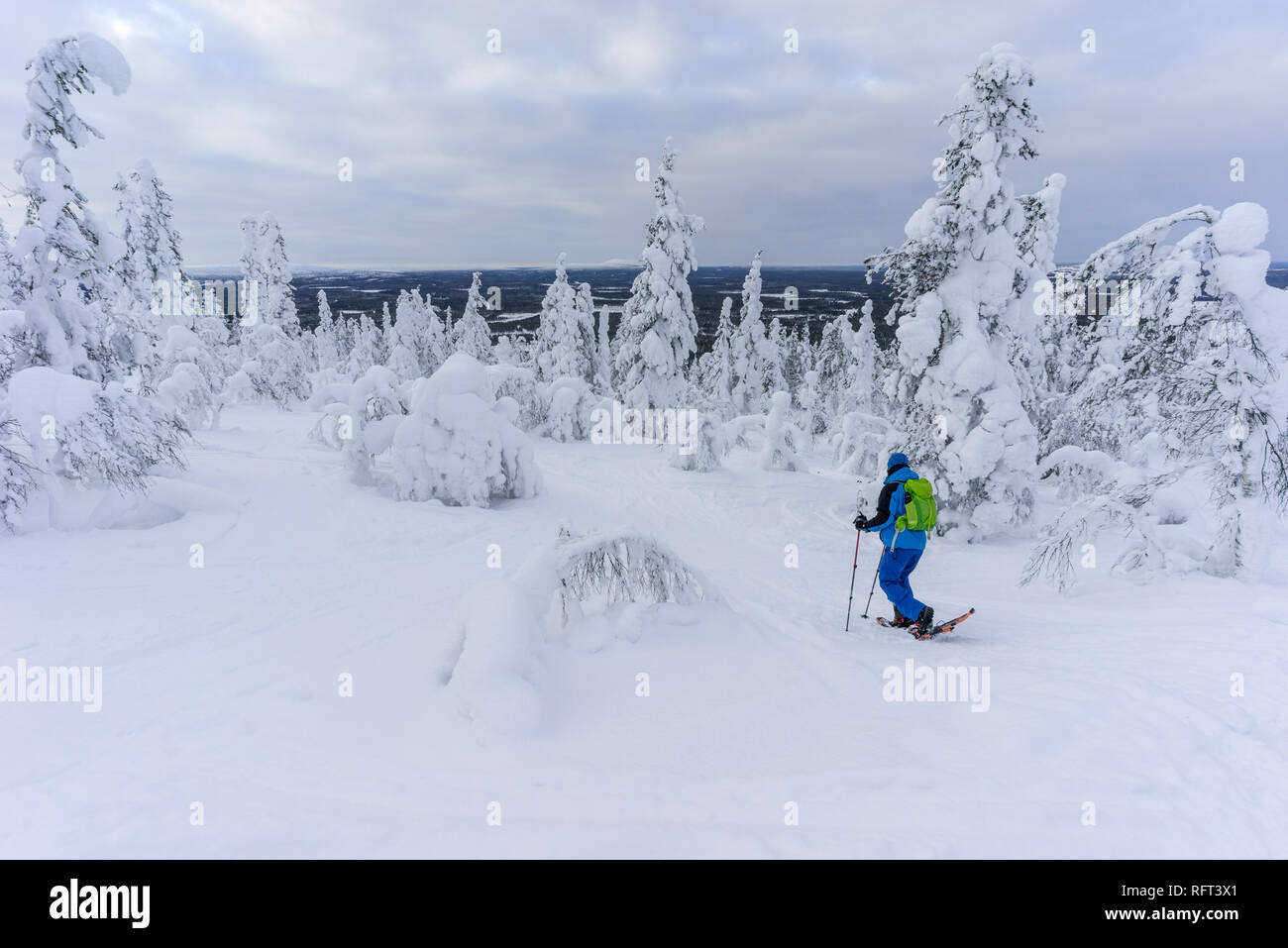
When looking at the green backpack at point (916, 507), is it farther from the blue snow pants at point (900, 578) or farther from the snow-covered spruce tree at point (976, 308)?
the snow-covered spruce tree at point (976, 308)

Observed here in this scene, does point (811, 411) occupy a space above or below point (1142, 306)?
below

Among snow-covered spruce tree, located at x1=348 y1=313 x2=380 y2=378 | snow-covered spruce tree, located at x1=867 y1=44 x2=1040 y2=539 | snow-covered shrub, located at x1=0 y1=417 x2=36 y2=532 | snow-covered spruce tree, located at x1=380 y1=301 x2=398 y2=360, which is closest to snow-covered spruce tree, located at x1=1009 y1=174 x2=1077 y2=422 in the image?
snow-covered spruce tree, located at x1=867 y1=44 x2=1040 y2=539

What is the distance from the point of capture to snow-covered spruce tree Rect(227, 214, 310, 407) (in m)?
34.1

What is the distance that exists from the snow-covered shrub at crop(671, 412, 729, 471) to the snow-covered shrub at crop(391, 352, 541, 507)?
7.86 meters

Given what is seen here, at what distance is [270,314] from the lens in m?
39.9

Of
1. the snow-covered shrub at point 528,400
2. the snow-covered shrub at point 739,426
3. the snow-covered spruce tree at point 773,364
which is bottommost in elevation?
the snow-covered shrub at point 739,426

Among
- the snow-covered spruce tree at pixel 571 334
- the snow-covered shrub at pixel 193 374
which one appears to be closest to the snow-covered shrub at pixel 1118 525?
the snow-covered shrub at pixel 193 374

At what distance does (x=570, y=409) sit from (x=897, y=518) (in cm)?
2226

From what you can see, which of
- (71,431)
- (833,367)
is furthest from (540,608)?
(833,367)

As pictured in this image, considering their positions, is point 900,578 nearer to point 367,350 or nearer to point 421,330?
point 421,330

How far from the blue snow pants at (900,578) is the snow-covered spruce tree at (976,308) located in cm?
689

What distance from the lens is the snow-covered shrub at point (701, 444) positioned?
20219 mm
